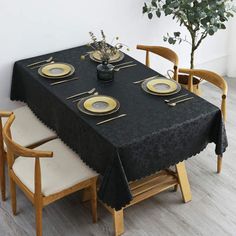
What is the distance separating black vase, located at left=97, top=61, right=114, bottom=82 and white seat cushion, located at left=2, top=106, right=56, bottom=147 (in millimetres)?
437

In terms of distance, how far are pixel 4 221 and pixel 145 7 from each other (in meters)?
1.74

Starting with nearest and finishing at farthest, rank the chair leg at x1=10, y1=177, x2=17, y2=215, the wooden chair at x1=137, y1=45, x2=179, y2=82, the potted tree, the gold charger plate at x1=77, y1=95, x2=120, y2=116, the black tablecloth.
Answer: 1. the black tablecloth
2. the gold charger plate at x1=77, y1=95, x2=120, y2=116
3. the chair leg at x1=10, y1=177, x2=17, y2=215
4. the wooden chair at x1=137, y1=45, x2=179, y2=82
5. the potted tree

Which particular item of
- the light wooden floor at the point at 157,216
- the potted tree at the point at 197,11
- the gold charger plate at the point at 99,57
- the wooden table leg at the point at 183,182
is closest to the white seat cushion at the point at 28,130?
the light wooden floor at the point at 157,216

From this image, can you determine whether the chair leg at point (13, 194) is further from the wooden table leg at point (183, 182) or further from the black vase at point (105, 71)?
the wooden table leg at point (183, 182)

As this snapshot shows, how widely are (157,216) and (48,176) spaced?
704mm

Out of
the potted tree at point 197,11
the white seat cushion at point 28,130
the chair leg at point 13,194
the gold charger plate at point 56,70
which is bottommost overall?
the chair leg at point 13,194

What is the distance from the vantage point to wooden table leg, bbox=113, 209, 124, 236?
2.45 m

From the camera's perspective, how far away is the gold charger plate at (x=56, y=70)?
2.72 meters

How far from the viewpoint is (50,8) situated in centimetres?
295

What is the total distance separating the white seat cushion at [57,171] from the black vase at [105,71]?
0.48 meters

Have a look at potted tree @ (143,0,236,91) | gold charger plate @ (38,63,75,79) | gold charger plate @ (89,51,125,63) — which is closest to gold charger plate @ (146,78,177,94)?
gold charger plate @ (89,51,125,63)

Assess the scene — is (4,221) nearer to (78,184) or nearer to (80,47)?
(78,184)

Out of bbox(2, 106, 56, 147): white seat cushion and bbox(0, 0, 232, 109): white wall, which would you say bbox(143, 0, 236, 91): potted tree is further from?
bbox(2, 106, 56, 147): white seat cushion

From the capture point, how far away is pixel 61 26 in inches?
120
